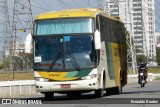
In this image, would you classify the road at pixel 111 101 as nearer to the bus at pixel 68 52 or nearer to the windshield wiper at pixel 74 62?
the bus at pixel 68 52

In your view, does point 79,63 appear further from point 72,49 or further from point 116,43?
point 116,43

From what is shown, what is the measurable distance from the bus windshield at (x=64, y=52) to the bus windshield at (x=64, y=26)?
10.4 inches

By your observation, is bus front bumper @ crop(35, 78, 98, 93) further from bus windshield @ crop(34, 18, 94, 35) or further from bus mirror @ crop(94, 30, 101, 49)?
bus windshield @ crop(34, 18, 94, 35)

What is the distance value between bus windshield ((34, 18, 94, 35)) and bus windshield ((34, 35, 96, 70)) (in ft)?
0.86

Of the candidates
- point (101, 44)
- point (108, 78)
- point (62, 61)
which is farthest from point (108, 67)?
point (62, 61)

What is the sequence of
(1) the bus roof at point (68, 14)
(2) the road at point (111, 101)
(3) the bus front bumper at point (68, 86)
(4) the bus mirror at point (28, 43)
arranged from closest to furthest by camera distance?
(2) the road at point (111, 101)
(3) the bus front bumper at point (68, 86)
(4) the bus mirror at point (28, 43)
(1) the bus roof at point (68, 14)

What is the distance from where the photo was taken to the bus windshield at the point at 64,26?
2098cm

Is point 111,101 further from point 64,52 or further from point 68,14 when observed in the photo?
point 68,14

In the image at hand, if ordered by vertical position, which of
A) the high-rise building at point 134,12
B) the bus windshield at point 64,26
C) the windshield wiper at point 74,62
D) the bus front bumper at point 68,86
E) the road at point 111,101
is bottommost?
the road at point 111,101

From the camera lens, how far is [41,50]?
68.3 ft

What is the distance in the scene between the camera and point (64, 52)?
2069cm

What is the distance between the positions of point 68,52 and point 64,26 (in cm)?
119

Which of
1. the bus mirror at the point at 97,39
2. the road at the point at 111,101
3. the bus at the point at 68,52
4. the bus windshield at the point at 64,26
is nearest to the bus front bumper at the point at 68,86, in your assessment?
the bus at the point at 68,52

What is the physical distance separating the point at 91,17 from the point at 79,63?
79.6 inches
